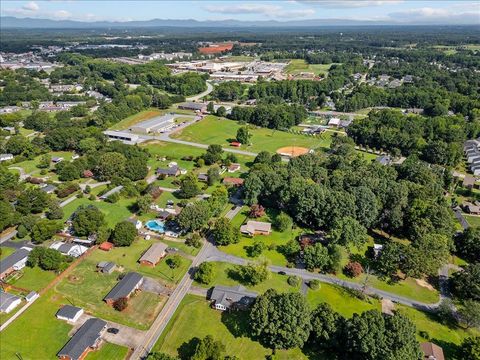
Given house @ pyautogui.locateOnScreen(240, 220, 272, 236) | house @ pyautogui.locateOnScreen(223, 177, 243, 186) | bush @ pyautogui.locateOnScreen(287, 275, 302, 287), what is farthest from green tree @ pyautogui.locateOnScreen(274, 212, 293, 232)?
house @ pyautogui.locateOnScreen(223, 177, 243, 186)

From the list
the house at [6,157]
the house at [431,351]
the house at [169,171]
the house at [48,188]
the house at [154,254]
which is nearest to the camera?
the house at [431,351]

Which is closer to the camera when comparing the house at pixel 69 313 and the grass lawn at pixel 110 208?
the house at pixel 69 313

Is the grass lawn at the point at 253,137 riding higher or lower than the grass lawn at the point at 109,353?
higher

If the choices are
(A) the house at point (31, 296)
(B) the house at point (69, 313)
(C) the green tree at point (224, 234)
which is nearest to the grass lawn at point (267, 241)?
(C) the green tree at point (224, 234)

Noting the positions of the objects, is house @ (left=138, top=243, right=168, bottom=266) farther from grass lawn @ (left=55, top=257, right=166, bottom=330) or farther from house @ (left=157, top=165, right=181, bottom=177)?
house @ (left=157, top=165, right=181, bottom=177)

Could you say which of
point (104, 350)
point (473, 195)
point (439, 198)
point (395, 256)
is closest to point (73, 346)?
point (104, 350)

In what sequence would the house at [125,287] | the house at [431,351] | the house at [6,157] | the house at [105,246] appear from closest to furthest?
the house at [431,351] < the house at [125,287] < the house at [105,246] < the house at [6,157]

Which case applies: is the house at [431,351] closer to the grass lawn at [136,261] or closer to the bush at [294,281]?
the bush at [294,281]
